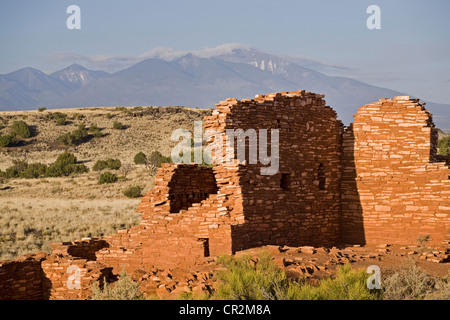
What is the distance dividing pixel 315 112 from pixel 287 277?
603 cm

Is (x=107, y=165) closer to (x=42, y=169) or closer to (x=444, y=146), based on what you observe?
(x=42, y=169)


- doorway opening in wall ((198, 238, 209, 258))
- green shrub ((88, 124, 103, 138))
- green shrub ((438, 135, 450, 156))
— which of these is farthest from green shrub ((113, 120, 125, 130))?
doorway opening in wall ((198, 238, 209, 258))

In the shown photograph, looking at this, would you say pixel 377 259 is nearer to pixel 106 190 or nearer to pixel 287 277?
pixel 287 277

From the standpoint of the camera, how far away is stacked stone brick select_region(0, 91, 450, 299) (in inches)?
528

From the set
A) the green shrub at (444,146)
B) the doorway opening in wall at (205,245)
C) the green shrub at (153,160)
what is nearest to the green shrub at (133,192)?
the green shrub at (153,160)

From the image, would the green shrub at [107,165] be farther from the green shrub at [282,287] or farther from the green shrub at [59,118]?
the green shrub at [282,287]

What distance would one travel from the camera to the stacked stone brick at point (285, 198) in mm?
13406

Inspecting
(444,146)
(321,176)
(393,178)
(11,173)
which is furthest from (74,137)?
(393,178)

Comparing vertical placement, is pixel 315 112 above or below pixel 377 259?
above

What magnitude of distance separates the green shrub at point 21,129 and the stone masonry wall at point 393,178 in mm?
52866

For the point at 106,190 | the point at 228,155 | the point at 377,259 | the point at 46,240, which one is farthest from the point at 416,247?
the point at 106,190

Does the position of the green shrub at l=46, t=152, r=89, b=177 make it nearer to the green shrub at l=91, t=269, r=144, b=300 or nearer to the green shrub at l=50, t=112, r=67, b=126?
the green shrub at l=50, t=112, r=67, b=126

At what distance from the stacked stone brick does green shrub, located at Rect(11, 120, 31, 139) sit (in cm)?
4974
